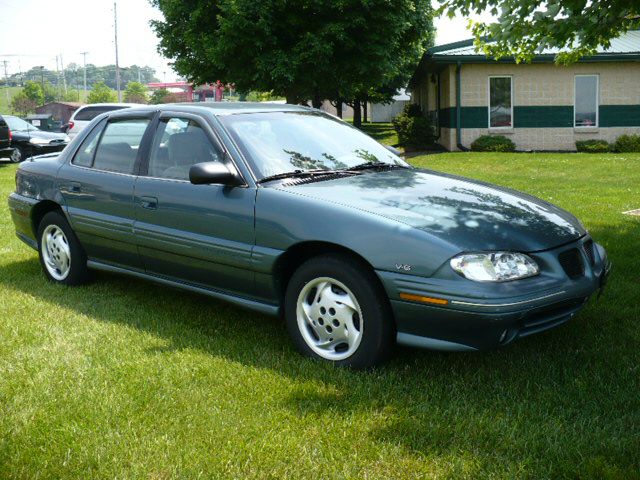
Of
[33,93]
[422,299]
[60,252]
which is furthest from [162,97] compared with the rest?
[422,299]

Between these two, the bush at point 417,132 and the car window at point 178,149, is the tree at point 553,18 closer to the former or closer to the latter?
the car window at point 178,149

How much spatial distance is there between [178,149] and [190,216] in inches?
24.2

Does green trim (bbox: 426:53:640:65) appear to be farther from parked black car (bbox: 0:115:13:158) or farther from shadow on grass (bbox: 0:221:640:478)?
A: shadow on grass (bbox: 0:221:640:478)

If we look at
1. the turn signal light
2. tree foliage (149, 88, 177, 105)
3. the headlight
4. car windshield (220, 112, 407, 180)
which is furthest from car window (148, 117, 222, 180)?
tree foliage (149, 88, 177, 105)

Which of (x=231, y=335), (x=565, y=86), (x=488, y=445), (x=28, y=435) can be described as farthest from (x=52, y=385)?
(x=565, y=86)

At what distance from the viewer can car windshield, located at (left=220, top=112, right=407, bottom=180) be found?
4809 millimetres

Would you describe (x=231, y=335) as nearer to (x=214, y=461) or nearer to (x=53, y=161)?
(x=214, y=461)

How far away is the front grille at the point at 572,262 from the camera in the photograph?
409cm

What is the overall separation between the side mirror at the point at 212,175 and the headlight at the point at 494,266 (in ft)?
5.10

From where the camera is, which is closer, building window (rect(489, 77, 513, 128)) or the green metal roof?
the green metal roof

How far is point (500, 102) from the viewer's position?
22.5 meters

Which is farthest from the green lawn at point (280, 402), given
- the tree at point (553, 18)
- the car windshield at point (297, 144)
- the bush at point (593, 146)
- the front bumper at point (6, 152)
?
the front bumper at point (6, 152)

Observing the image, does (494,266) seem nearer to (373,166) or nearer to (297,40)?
(373,166)

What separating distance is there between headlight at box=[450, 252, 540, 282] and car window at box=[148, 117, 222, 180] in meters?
1.88
